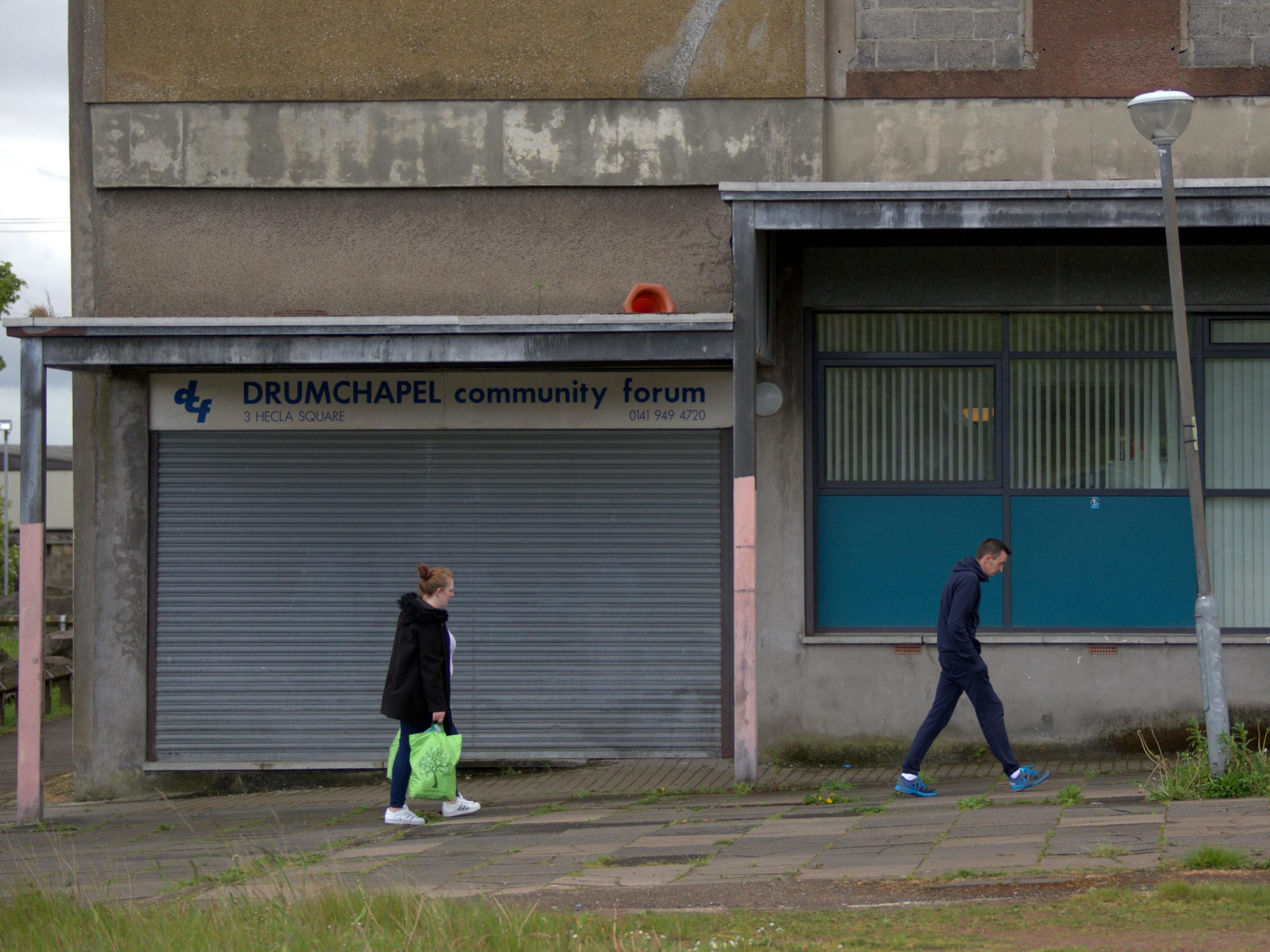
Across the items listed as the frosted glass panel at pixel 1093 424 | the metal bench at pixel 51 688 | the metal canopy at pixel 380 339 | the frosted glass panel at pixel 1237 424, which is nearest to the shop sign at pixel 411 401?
the metal canopy at pixel 380 339

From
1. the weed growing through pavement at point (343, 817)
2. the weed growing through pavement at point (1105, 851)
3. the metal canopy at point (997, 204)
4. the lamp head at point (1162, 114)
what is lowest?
the weed growing through pavement at point (343, 817)

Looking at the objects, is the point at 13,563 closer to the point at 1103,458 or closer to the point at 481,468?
Result: the point at 481,468

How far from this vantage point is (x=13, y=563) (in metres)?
42.3

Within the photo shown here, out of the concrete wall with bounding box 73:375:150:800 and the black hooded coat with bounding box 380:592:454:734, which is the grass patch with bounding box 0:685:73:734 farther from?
the black hooded coat with bounding box 380:592:454:734

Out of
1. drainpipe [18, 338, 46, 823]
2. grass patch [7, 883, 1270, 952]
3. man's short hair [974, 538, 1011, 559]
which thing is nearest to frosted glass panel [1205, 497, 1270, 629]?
man's short hair [974, 538, 1011, 559]

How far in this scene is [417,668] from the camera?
9.01 m

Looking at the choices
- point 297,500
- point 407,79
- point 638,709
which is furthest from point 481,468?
point 407,79

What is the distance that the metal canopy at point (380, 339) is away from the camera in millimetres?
10195

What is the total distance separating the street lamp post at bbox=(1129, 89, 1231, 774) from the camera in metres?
8.52

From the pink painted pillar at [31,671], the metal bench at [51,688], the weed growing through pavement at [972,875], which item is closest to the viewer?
the weed growing through pavement at [972,875]

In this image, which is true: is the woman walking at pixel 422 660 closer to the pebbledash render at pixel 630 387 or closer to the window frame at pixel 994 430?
the pebbledash render at pixel 630 387

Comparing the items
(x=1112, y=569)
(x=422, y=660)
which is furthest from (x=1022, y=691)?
(x=422, y=660)

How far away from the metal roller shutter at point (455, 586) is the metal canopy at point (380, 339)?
136 centimetres

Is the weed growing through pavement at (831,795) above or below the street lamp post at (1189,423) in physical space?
below
